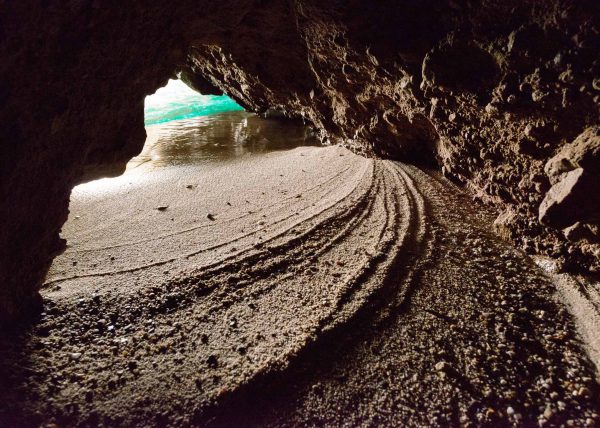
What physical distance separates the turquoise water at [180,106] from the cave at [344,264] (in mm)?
12111

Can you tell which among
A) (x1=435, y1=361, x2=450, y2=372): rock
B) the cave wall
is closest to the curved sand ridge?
(x1=435, y1=361, x2=450, y2=372): rock

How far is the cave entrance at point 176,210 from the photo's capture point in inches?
144

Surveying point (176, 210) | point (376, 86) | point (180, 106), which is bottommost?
point (176, 210)

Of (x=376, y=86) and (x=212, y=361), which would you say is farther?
(x=376, y=86)

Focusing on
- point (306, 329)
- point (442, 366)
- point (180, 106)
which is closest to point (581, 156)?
point (442, 366)

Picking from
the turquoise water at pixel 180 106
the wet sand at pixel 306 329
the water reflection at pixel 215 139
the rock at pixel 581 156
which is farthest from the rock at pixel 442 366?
the turquoise water at pixel 180 106

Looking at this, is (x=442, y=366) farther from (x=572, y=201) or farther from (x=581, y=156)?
(x=581, y=156)

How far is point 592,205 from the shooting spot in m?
2.51

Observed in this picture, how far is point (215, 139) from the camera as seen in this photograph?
10.3 metres

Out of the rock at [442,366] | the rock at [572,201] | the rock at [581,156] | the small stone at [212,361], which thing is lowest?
the small stone at [212,361]

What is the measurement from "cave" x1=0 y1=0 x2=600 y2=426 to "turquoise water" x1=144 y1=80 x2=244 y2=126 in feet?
39.7

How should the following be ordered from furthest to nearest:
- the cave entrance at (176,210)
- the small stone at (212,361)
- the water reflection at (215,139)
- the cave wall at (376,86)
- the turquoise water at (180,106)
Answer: the turquoise water at (180,106)
the water reflection at (215,139)
the cave entrance at (176,210)
the small stone at (212,361)
the cave wall at (376,86)

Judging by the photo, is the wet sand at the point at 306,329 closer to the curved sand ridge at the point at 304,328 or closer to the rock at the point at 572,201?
the curved sand ridge at the point at 304,328

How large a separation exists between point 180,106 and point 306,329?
17.4 m
